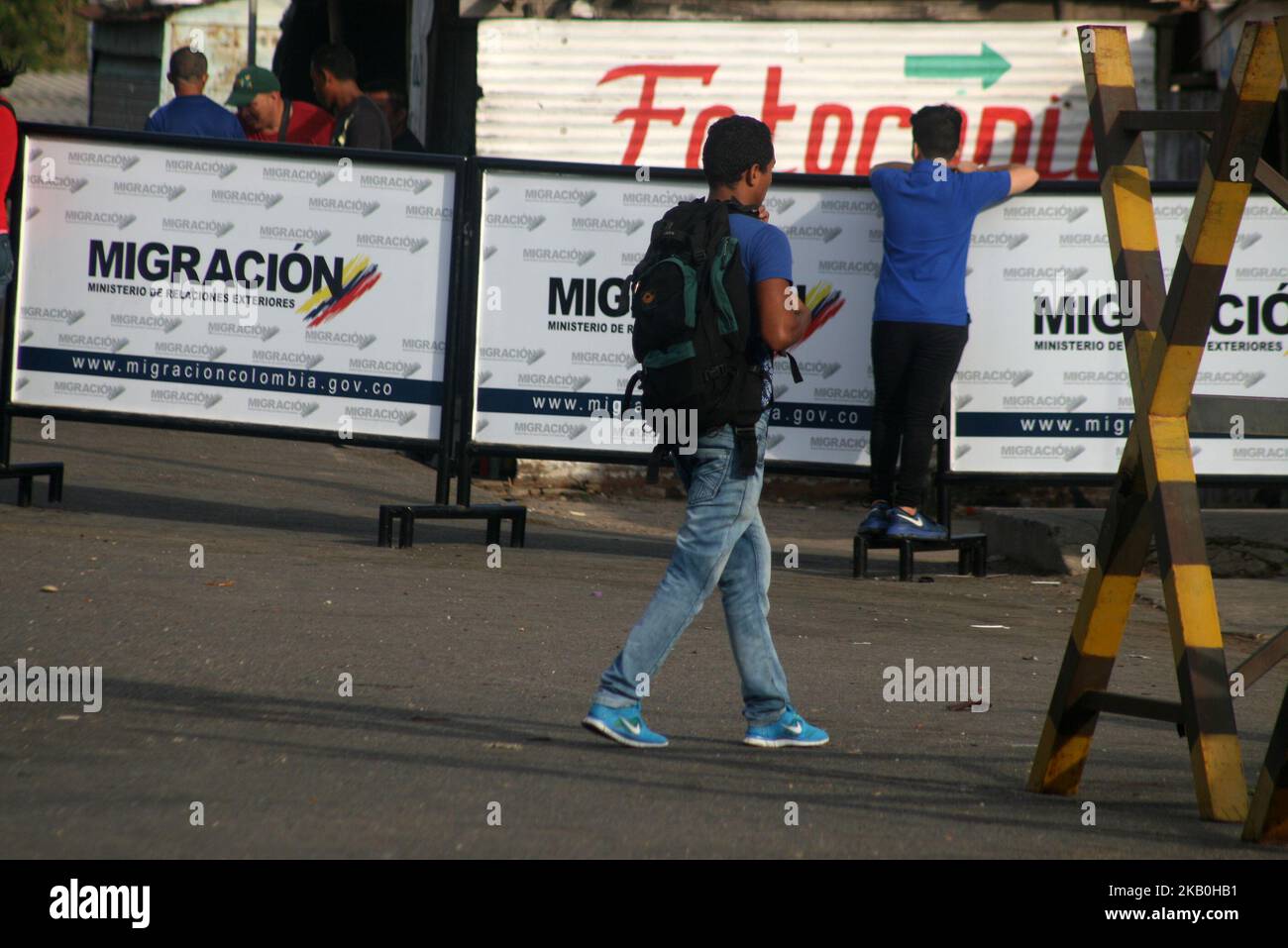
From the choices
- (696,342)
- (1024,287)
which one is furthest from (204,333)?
(696,342)

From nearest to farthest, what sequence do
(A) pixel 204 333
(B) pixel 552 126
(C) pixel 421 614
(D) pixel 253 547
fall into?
(C) pixel 421 614 < (D) pixel 253 547 < (A) pixel 204 333 < (B) pixel 552 126

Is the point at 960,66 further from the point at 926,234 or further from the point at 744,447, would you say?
the point at 744,447

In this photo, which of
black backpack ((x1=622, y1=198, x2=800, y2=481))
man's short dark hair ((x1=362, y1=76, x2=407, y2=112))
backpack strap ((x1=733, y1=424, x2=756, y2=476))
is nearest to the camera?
black backpack ((x1=622, y1=198, x2=800, y2=481))

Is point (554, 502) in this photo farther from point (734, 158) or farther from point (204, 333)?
point (734, 158)

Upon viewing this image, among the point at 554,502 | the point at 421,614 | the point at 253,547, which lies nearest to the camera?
the point at 421,614

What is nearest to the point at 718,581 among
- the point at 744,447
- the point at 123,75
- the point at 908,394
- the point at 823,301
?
the point at 744,447

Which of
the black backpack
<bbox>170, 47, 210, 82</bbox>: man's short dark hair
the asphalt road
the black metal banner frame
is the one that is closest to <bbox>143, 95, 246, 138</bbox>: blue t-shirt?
<bbox>170, 47, 210, 82</bbox>: man's short dark hair

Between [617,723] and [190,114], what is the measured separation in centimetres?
733

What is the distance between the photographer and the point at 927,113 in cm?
941

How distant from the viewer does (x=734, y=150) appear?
5578 millimetres

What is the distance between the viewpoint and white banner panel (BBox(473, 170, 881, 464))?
970 centimetres

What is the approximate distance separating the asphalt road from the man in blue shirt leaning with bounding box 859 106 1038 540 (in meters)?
0.80

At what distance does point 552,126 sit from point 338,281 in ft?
18.5

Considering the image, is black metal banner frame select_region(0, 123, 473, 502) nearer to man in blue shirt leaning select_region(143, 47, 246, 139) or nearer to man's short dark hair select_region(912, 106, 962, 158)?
man in blue shirt leaning select_region(143, 47, 246, 139)
